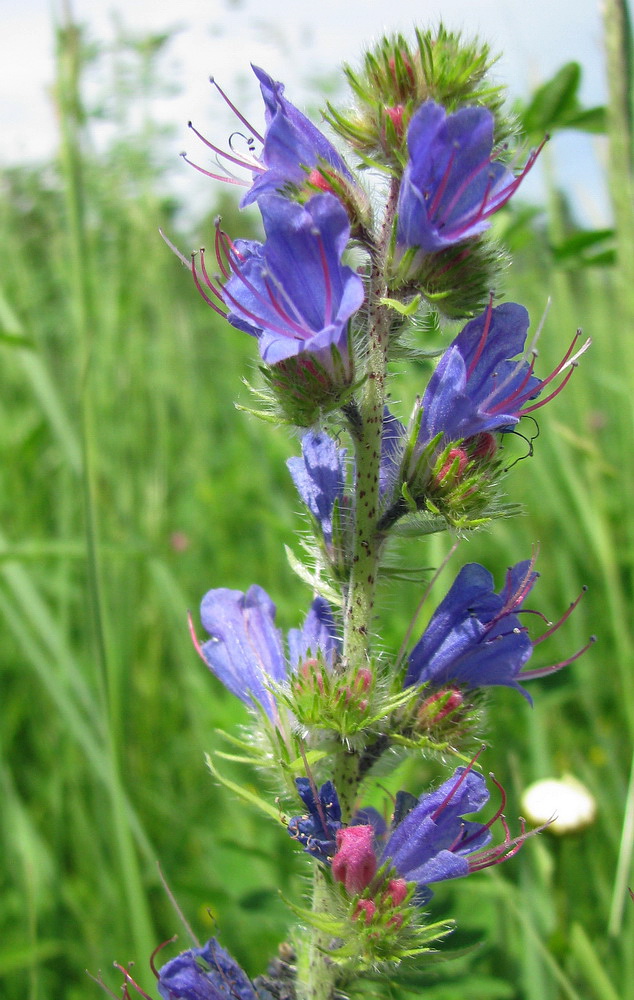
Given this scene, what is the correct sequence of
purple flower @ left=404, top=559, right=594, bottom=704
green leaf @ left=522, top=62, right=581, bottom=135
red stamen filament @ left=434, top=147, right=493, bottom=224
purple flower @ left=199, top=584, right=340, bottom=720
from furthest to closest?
green leaf @ left=522, top=62, right=581, bottom=135 → purple flower @ left=199, top=584, right=340, bottom=720 → purple flower @ left=404, top=559, right=594, bottom=704 → red stamen filament @ left=434, top=147, right=493, bottom=224

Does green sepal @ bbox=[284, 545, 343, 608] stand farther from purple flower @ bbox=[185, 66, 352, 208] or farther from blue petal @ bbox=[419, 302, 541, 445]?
purple flower @ bbox=[185, 66, 352, 208]

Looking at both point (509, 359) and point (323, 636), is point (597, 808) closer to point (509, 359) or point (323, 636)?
point (323, 636)

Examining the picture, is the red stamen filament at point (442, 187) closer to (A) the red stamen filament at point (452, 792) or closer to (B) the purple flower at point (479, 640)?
(B) the purple flower at point (479, 640)

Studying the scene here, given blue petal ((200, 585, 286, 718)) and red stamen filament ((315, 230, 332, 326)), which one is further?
blue petal ((200, 585, 286, 718))

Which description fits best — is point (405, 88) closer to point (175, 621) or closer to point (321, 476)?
point (321, 476)

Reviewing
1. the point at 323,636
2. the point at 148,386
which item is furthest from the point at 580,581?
the point at 148,386

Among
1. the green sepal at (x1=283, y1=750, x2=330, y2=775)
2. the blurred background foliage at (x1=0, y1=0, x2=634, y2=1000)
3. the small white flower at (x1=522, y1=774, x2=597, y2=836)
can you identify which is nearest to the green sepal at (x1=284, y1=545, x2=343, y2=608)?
the blurred background foliage at (x1=0, y1=0, x2=634, y2=1000)

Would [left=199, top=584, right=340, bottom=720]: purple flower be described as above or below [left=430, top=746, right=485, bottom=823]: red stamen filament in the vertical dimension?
above

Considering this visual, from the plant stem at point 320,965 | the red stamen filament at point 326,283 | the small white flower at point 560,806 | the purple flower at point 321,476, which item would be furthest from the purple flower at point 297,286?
the small white flower at point 560,806

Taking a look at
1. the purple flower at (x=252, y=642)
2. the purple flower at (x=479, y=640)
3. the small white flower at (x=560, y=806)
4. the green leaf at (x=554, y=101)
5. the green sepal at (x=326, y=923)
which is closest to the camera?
the green sepal at (x=326, y=923)

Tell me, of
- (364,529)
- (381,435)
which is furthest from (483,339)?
(364,529)
